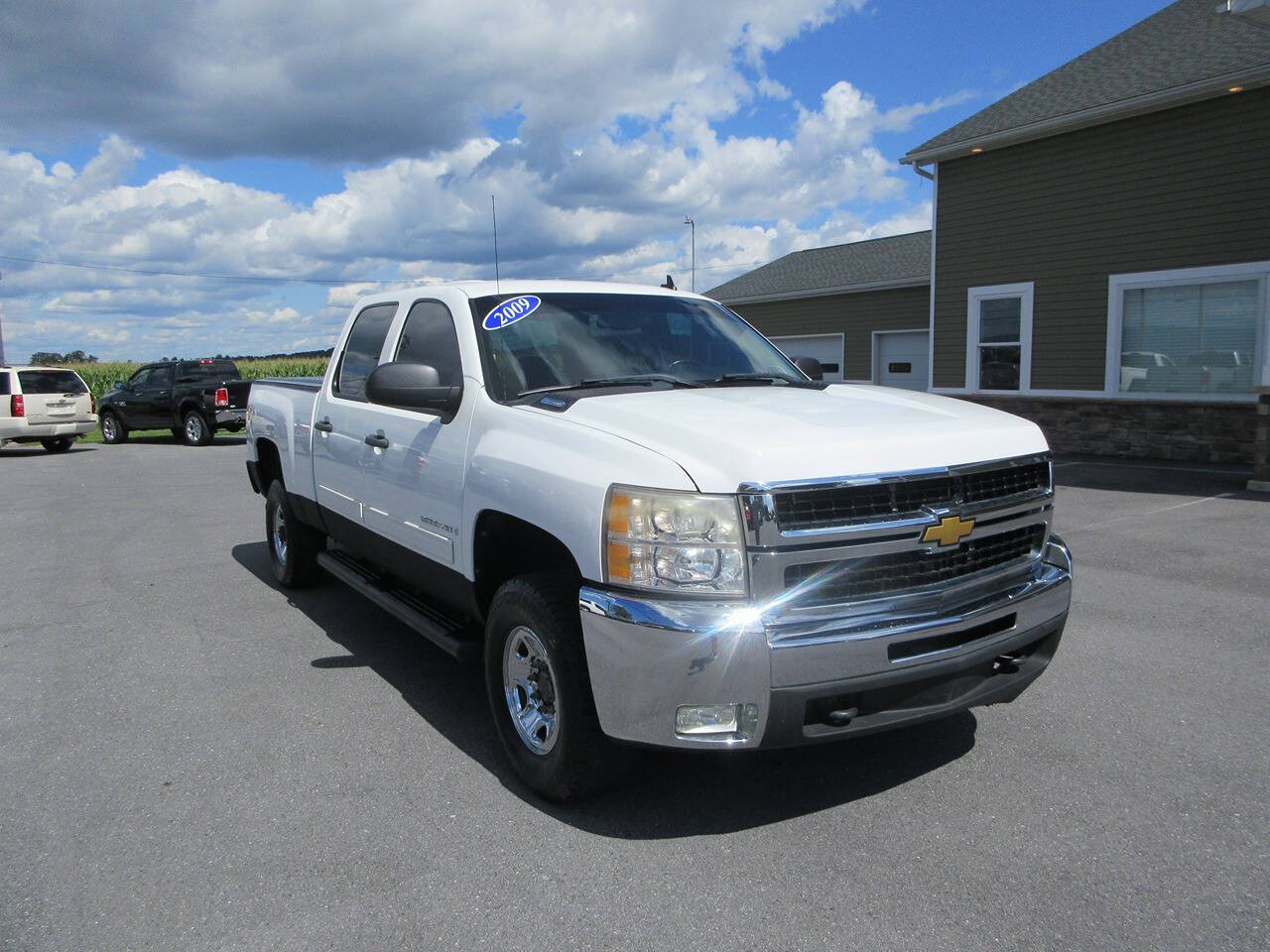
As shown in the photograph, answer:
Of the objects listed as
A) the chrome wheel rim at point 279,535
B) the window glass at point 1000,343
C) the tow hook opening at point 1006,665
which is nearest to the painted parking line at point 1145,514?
the tow hook opening at point 1006,665

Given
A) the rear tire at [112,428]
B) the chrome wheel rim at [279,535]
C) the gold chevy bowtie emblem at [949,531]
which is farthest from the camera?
the rear tire at [112,428]

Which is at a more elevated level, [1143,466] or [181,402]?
[181,402]

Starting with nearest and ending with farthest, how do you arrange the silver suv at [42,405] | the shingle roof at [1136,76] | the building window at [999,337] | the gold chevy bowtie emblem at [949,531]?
the gold chevy bowtie emblem at [949,531], the shingle roof at [1136,76], the building window at [999,337], the silver suv at [42,405]

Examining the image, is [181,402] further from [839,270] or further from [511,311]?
[511,311]

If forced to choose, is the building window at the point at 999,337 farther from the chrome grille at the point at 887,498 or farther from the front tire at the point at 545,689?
the front tire at the point at 545,689

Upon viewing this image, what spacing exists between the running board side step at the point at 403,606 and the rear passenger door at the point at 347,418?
0.87 feet

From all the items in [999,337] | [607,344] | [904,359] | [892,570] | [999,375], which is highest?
[999,337]

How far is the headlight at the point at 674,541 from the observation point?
9.61ft

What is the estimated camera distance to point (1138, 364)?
1384cm

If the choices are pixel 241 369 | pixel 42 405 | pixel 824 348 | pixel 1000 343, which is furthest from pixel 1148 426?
pixel 241 369

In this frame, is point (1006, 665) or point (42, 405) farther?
point (42, 405)

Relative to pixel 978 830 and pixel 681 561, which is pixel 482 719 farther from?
pixel 978 830

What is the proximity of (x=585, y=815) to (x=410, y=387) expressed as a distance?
1848 millimetres

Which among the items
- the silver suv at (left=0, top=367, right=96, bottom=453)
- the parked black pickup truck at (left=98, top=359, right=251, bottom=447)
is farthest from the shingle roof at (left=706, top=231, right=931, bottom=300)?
the silver suv at (left=0, top=367, right=96, bottom=453)
